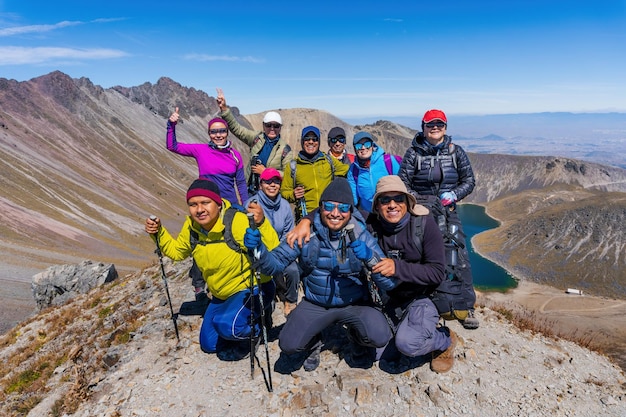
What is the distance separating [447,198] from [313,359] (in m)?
4.91

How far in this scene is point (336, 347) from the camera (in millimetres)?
8453

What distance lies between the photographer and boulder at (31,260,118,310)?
25.1 m

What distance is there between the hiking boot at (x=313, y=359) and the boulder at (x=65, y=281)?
Answer: 23657 mm

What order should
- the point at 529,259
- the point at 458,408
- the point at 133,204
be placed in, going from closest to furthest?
1. the point at 458,408
2. the point at 133,204
3. the point at 529,259

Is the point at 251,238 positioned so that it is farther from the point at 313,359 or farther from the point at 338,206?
the point at 313,359

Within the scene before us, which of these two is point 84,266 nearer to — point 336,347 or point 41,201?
point 336,347

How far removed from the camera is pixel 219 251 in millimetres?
7641

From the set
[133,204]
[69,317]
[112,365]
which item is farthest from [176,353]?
[133,204]

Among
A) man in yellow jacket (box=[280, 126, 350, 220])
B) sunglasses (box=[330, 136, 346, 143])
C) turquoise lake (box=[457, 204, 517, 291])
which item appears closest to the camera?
man in yellow jacket (box=[280, 126, 350, 220])

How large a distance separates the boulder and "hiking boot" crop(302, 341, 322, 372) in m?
23.7

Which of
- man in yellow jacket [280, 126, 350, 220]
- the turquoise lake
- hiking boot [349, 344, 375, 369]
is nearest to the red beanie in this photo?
man in yellow jacket [280, 126, 350, 220]

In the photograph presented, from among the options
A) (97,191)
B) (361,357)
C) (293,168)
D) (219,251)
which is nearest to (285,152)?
(293,168)

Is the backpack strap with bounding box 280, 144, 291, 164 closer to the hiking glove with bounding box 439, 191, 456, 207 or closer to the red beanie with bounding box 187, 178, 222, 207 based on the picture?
the red beanie with bounding box 187, 178, 222, 207

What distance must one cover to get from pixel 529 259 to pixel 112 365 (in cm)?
11815
